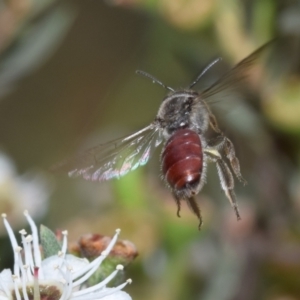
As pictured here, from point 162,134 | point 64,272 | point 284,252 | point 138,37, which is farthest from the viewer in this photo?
point 138,37

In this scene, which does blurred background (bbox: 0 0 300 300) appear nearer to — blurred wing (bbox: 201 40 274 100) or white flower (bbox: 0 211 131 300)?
blurred wing (bbox: 201 40 274 100)

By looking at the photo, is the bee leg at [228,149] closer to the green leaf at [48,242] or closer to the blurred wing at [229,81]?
the blurred wing at [229,81]

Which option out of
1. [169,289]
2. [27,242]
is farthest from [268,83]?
[27,242]

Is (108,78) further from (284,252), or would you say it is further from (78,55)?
(284,252)

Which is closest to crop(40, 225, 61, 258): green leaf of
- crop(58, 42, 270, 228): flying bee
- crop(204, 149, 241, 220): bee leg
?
crop(58, 42, 270, 228): flying bee

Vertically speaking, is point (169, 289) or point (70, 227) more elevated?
point (70, 227)

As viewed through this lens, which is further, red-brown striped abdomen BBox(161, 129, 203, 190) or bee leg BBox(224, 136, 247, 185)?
bee leg BBox(224, 136, 247, 185)

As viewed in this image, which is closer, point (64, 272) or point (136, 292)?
point (64, 272)

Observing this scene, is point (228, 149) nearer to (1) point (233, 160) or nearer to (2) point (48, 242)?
(1) point (233, 160)

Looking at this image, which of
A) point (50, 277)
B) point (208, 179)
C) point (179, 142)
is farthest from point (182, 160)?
point (208, 179)
